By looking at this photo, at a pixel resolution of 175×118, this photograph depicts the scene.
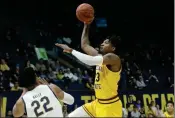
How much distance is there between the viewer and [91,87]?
15.1 metres

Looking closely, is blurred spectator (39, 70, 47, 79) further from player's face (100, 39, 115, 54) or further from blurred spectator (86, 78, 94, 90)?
player's face (100, 39, 115, 54)

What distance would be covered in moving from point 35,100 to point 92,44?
630 inches

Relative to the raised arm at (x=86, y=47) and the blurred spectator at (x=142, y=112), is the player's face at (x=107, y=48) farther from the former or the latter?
the blurred spectator at (x=142, y=112)

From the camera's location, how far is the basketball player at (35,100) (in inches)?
178

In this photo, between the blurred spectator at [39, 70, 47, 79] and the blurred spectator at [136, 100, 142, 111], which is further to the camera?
the blurred spectator at [39, 70, 47, 79]

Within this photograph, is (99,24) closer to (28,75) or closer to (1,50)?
(1,50)

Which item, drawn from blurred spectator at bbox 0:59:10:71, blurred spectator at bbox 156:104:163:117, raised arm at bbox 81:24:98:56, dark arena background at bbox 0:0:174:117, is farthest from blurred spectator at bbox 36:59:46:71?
raised arm at bbox 81:24:98:56

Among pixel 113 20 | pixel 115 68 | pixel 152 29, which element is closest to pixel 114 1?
pixel 113 20

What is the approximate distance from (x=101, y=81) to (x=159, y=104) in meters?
8.66

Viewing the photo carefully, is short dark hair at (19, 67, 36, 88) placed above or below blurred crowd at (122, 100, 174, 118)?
above

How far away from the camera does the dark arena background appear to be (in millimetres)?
14266

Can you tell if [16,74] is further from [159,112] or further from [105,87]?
[105,87]

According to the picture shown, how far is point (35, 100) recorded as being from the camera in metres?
4.53

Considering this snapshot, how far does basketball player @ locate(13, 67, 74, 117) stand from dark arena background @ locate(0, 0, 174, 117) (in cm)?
783
